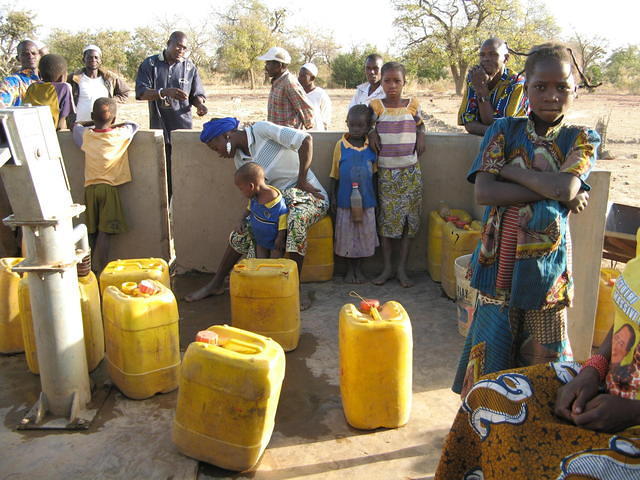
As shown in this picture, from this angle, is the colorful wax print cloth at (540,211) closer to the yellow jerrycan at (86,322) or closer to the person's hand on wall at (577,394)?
the person's hand on wall at (577,394)

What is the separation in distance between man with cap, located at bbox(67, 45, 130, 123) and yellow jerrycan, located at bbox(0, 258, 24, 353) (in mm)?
2618

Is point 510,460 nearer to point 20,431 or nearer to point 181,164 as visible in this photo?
point 20,431

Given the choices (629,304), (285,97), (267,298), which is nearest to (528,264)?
(629,304)

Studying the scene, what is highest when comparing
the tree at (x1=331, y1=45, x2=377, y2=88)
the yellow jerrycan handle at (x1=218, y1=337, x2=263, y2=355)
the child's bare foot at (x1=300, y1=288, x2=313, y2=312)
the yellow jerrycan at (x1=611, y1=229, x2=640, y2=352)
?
the tree at (x1=331, y1=45, x2=377, y2=88)

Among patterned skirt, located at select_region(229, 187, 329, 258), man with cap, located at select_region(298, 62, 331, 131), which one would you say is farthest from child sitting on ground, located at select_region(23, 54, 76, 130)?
man with cap, located at select_region(298, 62, 331, 131)

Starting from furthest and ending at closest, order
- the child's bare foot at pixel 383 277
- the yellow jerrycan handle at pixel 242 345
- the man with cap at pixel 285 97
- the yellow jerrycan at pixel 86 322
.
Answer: the man with cap at pixel 285 97, the child's bare foot at pixel 383 277, the yellow jerrycan at pixel 86 322, the yellow jerrycan handle at pixel 242 345

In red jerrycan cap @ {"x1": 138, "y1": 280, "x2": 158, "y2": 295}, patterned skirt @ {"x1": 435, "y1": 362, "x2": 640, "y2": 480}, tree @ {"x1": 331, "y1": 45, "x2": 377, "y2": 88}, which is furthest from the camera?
tree @ {"x1": 331, "y1": 45, "x2": 377, "y2": 88}

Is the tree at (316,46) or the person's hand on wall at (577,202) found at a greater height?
the tree at (316,46)

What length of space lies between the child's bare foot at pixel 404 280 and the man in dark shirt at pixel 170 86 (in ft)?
8.34

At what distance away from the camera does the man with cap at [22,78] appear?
19.0ft

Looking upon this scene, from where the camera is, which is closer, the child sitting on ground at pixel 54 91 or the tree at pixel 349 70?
the child sitting on ground at pixel 54 91

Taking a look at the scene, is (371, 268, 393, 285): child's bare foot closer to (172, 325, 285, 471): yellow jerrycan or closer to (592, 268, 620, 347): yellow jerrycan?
(592, 268, 620, 347): yellow jerrycan

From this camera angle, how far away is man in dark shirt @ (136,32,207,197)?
6277 mm

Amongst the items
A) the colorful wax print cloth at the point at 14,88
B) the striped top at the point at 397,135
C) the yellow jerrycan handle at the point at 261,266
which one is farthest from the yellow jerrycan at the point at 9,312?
the striped top at the point at 397,135
